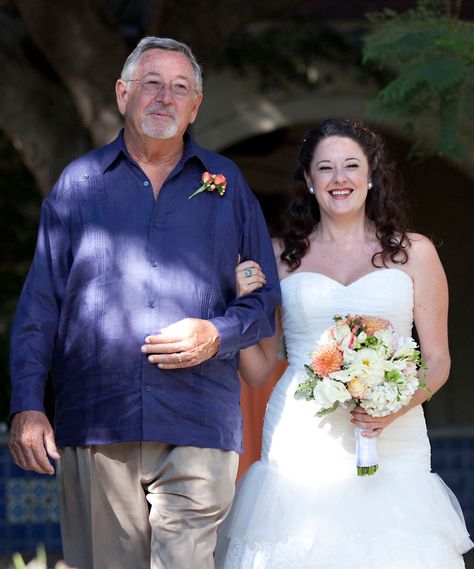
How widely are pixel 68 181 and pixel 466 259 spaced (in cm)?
918

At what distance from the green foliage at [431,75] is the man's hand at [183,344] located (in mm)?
2474

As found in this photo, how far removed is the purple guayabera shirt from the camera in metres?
4.20

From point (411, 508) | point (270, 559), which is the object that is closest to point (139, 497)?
point (270, 559)

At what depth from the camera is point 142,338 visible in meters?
4.18

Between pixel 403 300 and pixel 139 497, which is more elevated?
pixel 403 300

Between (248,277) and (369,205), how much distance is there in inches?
34.8

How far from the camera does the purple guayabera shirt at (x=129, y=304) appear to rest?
4195 mm

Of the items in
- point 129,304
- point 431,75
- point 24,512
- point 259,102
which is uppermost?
point 259,102

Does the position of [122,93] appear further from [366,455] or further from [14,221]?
[14,221]

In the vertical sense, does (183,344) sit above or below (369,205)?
below

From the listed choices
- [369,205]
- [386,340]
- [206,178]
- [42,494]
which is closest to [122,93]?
[206,178]

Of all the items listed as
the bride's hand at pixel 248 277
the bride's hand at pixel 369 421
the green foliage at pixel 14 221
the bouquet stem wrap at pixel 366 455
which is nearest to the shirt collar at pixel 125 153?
the bride's hand at pixel 248 277

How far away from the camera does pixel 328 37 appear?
10.1m

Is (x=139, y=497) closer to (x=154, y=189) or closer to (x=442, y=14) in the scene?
(x=154, y=189)
